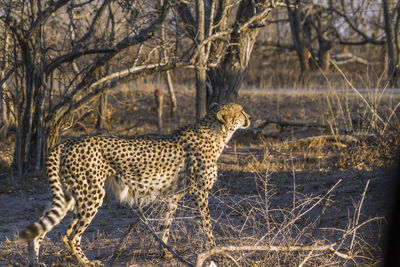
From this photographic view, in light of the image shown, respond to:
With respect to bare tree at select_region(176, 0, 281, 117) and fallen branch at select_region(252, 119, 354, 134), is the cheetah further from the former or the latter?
fallen branch at select_region(252, 119, 354, 134)

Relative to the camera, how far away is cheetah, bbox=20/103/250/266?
14.5ft

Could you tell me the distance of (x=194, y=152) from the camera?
4973 mm

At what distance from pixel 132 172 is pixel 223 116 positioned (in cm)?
114

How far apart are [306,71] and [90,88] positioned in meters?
9.72

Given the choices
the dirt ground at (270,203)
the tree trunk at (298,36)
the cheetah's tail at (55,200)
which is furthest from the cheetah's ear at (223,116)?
the tree trunk at (298,36)

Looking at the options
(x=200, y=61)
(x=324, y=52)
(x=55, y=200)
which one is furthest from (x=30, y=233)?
(x=324, y=52)

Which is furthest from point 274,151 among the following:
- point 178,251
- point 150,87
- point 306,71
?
point 306,71

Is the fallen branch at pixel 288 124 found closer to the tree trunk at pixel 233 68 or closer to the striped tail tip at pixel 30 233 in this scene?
the tree trunk at pixel 233 68

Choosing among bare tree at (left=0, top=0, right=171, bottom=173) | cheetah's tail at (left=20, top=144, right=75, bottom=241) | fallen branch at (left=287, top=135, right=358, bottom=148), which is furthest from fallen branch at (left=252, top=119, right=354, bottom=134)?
cheetah's tail at (left=20, top=144, right=75, bottom=241)

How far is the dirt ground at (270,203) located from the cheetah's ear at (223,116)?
2.06ft

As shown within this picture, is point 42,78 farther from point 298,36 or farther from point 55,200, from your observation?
point 298,36

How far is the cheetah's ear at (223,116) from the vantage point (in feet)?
16.9

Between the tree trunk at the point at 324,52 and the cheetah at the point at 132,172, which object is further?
the tree trunk at the point at 324,52

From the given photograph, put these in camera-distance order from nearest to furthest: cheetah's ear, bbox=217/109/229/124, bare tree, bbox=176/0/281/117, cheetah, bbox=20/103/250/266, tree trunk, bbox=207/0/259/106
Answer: cheetah, bbox=20/103/250/266, cheetah's ear, bbox=217/109/229/124, bare tree, bbox=176/0/281/117, tree trunk, bbox=207/0/259/106
